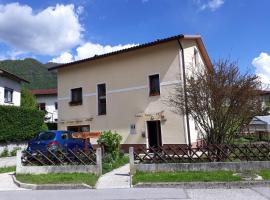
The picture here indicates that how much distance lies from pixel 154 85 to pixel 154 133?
3.11m

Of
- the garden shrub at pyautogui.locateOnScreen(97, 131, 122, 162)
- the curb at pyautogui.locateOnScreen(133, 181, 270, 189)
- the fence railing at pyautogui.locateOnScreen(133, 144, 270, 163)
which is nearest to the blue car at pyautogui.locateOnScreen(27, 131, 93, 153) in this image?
the garden shrub at pyautogui.locateOnScreen(97, 131, 122, 162)

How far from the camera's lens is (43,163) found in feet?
41.1

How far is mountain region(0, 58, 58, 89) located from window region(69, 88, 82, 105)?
50227 mm

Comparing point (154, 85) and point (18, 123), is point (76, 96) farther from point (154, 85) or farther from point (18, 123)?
point (154, 85)

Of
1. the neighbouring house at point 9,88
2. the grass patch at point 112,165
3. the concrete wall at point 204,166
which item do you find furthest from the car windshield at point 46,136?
the neighbouring house at point 9,88

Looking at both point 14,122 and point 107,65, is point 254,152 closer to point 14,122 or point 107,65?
point 107,65

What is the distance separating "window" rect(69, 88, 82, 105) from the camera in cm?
2433

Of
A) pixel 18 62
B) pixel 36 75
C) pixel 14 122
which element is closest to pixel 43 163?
pixel 14 122

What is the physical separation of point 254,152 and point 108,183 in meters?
5.60

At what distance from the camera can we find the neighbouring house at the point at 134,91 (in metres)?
19.8

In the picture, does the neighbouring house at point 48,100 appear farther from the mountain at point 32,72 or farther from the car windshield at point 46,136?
the car windshield at point 46,136

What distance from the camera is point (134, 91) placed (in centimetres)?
2145

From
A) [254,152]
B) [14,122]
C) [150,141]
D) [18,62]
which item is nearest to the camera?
[254,152]

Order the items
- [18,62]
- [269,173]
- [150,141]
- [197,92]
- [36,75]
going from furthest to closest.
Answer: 1. [18,62]
2. [36,75]
3. [150,141]
4. [197,92]
5. [269,173]
